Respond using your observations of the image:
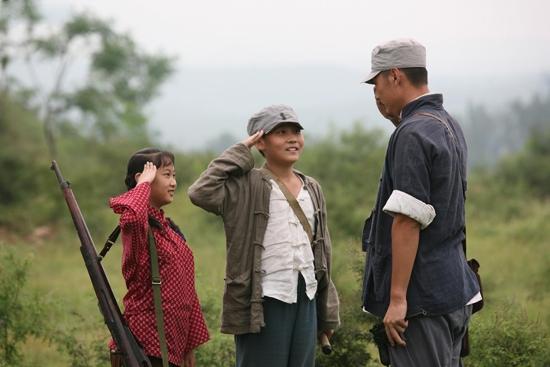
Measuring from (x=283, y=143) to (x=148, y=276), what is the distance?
3.00 feet

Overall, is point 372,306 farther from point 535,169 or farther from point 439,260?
point 535,169

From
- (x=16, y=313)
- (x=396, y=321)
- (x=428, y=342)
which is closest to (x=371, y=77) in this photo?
(x=396, y=321)

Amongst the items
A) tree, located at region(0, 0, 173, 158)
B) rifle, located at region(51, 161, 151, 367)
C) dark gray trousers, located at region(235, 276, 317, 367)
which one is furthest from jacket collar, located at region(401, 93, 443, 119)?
tree, located at region(0, 0, 173, 158)

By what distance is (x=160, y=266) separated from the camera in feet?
13.0

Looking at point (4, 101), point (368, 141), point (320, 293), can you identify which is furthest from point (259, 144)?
point (4, 101)

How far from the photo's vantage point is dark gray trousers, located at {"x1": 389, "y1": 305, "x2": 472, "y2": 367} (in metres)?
3.54

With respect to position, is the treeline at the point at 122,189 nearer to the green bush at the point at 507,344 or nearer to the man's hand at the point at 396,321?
the green bush at the point at 507,344

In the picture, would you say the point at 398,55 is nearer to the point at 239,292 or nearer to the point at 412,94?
the point at 412,94

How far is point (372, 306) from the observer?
12.2ft

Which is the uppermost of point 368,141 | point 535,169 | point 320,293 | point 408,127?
point 408,127

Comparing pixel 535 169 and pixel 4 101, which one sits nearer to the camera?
pixel 535 169

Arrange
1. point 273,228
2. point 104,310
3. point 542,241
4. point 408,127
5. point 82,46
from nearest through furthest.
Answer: point 408,127, point 104,310, point 273,228, point 542,241, point 82,46

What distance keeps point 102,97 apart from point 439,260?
96.8ft

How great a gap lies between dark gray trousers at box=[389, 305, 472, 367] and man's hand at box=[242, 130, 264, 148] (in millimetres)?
1183
